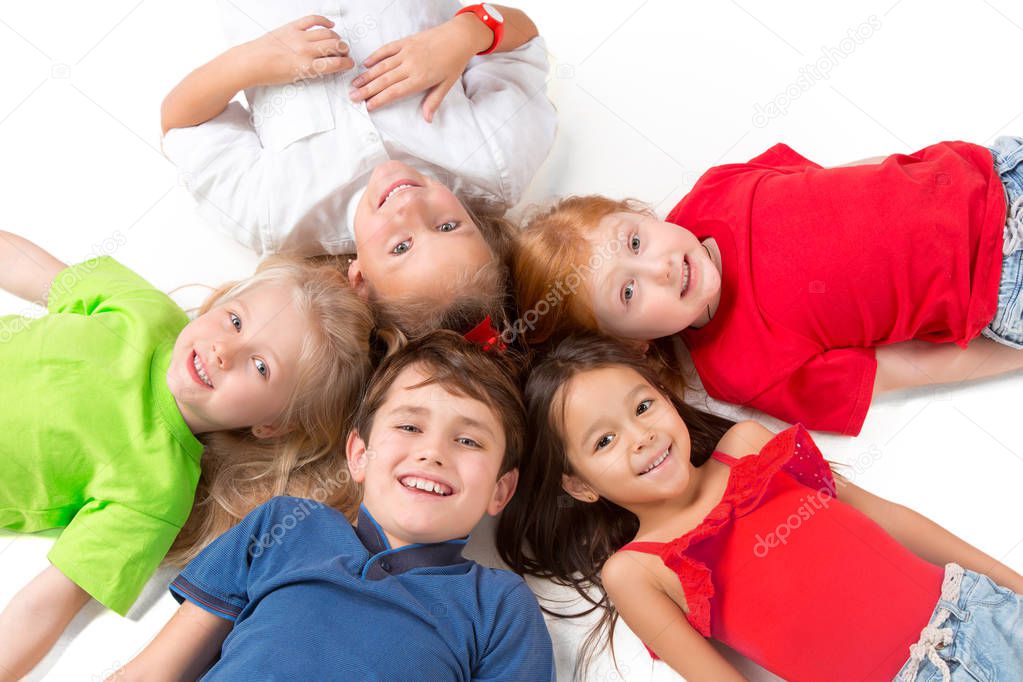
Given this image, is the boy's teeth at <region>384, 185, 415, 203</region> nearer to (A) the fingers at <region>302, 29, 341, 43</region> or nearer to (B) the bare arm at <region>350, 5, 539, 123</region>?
(B) the bare arm at <region>350, 5, 539, 123</region>

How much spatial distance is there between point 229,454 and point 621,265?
68 centimetres

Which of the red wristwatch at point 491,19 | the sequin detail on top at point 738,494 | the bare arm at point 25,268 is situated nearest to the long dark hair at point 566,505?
the sequin detail on top at point 738,494

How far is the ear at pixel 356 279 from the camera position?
4.66 ft

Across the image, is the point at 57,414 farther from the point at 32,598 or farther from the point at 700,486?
the point at 700,486

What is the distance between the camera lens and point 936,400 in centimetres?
139

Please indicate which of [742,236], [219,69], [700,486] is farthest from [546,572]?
[219,69]

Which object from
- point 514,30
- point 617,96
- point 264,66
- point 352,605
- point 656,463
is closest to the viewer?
point 352,605

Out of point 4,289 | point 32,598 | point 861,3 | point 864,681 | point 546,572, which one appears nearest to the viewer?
point 864,681

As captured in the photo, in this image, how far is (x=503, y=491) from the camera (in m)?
1.24

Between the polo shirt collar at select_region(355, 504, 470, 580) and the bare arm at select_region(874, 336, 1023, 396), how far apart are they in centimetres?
71

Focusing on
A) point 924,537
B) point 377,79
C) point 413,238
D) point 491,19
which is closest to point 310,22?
Result: point 377,79

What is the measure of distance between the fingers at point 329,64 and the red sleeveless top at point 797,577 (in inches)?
33.8

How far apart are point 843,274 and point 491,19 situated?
704mm

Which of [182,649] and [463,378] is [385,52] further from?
[182,649]
